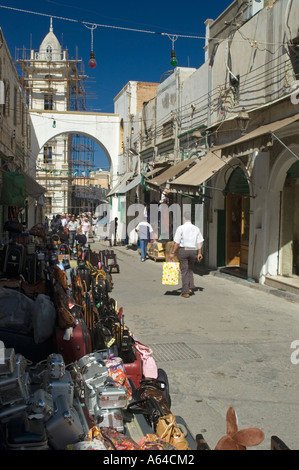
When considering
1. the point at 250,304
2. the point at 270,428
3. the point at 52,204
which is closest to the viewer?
the point at 270,428

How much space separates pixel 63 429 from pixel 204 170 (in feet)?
33.3

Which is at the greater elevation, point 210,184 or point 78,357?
point 210,184

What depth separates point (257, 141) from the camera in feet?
29.8

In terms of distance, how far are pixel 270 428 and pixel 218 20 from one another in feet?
44.2

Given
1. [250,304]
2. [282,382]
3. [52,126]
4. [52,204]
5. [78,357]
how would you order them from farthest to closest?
[52,204] < [52,126] < [250,304] < [282,382] < [78,357]

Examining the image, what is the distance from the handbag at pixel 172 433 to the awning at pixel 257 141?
678 centimetres

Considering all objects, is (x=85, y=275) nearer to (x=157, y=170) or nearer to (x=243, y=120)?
(x=243, y=120)

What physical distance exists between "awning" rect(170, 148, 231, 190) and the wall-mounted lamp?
2.85ft

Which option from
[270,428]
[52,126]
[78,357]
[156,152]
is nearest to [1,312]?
[78,357]

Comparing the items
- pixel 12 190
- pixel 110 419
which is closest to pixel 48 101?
pixel 12 190

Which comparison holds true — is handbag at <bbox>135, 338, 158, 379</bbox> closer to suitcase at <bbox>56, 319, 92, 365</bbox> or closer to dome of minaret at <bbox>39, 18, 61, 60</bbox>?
suitcase at <bbox>56, 319, 92, 365</bbox>

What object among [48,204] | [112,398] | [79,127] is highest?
[79,127]

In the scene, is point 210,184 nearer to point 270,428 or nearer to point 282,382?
point 282,382
